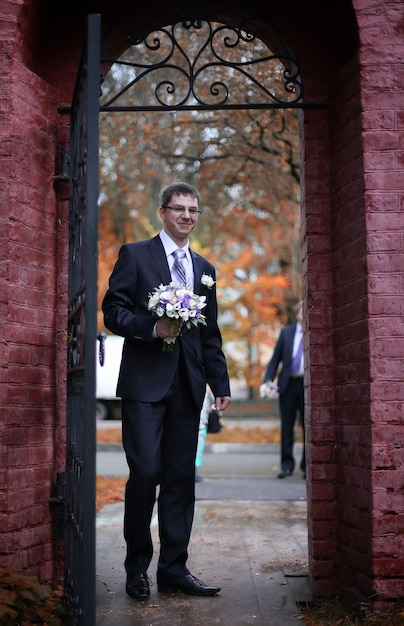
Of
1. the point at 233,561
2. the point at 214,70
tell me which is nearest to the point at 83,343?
the point at 233,561

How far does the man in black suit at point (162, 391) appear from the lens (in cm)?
477

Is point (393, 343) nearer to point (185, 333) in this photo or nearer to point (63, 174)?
point (185, 333)

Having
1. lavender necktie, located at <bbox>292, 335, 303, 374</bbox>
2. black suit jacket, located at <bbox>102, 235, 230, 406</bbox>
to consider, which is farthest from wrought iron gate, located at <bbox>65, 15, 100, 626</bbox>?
lavender necktie, located at <bbox>292, 335, 303, 374</bbox>

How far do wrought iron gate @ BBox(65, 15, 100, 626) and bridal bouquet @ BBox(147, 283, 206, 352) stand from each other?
1.52 feet

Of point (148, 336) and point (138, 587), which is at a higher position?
point (148, 336)

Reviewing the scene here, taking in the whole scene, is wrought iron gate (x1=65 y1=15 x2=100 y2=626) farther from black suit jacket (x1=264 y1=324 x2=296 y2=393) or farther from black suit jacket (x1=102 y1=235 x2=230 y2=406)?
black suit jacket (x1=264 y1=324 x2=296 y2=393)

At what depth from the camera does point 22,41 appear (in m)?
4.63

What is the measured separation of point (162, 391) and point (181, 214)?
111cm

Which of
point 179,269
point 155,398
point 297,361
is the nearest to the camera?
point 155,398

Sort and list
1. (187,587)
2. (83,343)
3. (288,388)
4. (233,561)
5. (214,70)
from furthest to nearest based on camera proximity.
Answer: (214,70)
(288,388)
(233,561)
(187,587)
(83,343)

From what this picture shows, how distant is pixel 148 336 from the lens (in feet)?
15.1

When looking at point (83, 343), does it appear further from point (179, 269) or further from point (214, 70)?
point (214, 70)

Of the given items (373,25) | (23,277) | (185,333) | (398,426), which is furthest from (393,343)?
(23,277)

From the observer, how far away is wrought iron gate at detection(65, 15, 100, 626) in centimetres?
356
